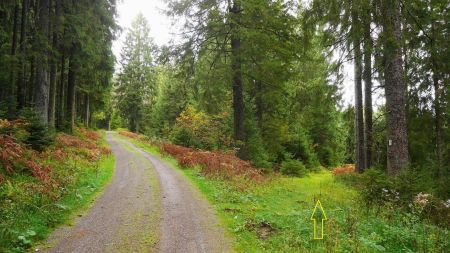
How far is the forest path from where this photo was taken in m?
6.65

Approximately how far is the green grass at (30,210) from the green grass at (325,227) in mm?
3685

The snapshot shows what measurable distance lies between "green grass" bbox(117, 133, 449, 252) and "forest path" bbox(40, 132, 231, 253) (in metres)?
0.52

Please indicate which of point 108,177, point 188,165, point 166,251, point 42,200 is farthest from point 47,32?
point 166,251

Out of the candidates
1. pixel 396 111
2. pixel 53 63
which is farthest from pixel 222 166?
pixel 53 63

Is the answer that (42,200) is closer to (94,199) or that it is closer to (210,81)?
(94,199)

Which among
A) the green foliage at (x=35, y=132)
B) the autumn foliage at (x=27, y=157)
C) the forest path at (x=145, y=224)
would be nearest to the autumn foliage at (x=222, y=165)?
the forest path at (x=145, y=224)

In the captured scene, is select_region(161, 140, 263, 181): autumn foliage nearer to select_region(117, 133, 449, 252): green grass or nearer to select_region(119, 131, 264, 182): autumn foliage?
select_region(119, 131, 264, 182): autumn foliage

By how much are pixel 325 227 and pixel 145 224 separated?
3937 millimetres

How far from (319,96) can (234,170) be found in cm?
439

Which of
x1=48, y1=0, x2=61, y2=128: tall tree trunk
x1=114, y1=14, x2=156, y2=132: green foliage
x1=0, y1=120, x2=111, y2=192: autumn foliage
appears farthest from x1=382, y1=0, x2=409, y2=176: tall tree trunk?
x1=114, y1=14, x2=156, y2=132: green foliage

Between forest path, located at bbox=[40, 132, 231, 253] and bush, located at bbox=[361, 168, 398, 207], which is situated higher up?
bush, located at bbox=[361, 168, 398, 207]

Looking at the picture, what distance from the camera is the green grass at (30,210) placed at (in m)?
6.25

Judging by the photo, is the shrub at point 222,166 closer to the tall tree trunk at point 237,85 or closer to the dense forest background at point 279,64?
the tall tree trunk at point 237,85

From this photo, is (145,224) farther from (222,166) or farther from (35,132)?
(35,132)
